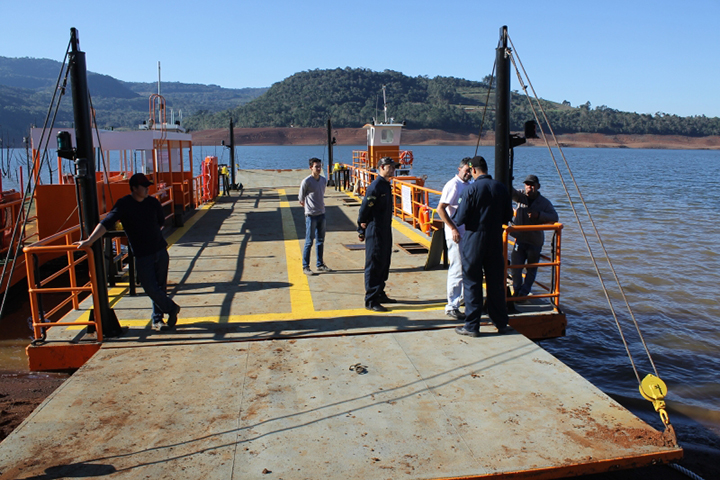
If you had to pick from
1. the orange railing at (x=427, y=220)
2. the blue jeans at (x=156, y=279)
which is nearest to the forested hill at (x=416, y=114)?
the orange railing at (x=427, y=220)

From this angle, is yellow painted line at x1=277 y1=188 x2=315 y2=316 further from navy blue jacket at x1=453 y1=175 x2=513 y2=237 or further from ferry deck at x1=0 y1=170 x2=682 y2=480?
navy blue jacket at x1=453 y1=175 x2=513 y2=237

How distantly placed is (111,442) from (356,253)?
671cm

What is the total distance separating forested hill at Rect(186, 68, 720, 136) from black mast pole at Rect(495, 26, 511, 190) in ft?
402

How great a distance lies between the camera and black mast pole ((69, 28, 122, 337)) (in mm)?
5723

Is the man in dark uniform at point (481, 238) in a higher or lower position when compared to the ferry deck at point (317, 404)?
higher

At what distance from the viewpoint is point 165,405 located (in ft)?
14.5

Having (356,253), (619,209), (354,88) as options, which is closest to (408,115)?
(354,88)

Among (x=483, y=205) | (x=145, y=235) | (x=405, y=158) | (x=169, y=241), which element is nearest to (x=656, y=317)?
(x=483, y=205)

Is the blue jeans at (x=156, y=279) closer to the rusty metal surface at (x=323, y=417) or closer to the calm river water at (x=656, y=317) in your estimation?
the rusty metal surface at (x=323, y=417)

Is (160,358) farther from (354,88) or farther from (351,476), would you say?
(354,88)

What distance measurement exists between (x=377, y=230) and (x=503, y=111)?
1945mm

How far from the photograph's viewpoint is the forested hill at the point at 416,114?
466ft

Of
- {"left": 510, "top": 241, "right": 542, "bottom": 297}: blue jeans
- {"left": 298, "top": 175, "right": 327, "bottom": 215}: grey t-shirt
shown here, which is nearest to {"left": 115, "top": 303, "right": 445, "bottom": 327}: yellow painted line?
{"left": 510, "top": 241, "right": 542, "bottom": 297}: blue jeans

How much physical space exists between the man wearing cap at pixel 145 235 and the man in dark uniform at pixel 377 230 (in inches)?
86.1
